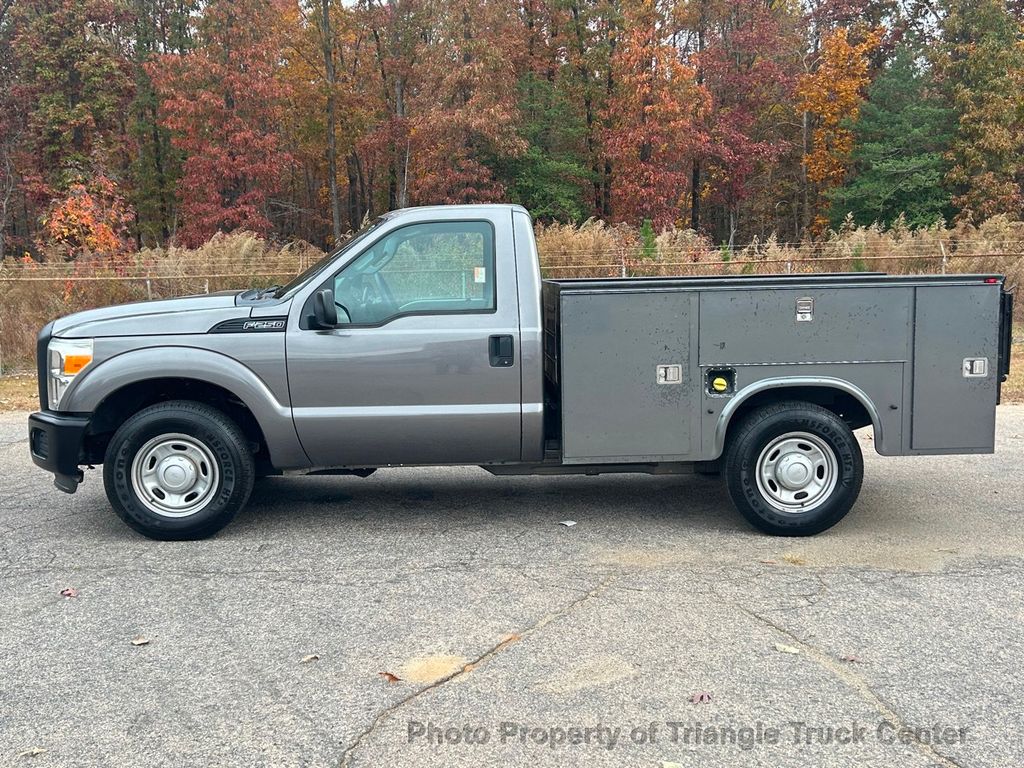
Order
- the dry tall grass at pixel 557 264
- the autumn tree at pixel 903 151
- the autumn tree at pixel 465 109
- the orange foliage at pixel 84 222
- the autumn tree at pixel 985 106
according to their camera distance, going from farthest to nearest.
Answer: the autumn tree at pixel 903 151 < the autumn tree at pixel 985 106 < the autumn tree at pixel 465 109 < the orange foliage at pixel 84 222 < the dry tall grass at pixel 557 264

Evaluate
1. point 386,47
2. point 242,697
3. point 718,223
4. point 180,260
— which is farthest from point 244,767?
point 718,223

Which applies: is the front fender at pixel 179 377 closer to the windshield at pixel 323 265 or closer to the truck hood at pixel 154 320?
the truck hood at pixel 154 320

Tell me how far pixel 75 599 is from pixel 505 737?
2.71 meters

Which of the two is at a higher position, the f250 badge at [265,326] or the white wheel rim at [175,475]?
the f250 badge at [265,326]

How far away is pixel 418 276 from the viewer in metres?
5.90

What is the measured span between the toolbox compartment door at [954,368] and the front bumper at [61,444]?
5102mm

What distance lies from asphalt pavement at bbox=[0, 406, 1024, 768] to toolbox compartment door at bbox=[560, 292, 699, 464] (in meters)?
0.62

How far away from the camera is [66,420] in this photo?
582cm

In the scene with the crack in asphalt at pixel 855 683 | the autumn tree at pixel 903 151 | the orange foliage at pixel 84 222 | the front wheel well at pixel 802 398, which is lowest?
the crack in asphalt at pixel 855 683

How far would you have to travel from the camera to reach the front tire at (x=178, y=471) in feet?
19.1

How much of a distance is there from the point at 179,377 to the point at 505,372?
1.99m

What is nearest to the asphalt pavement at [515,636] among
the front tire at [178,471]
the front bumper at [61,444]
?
the front tire at [178,471]

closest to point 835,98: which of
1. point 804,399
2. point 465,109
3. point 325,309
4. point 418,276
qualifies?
point 465,109

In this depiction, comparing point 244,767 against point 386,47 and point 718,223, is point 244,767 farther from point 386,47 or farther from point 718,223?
point 718,223
